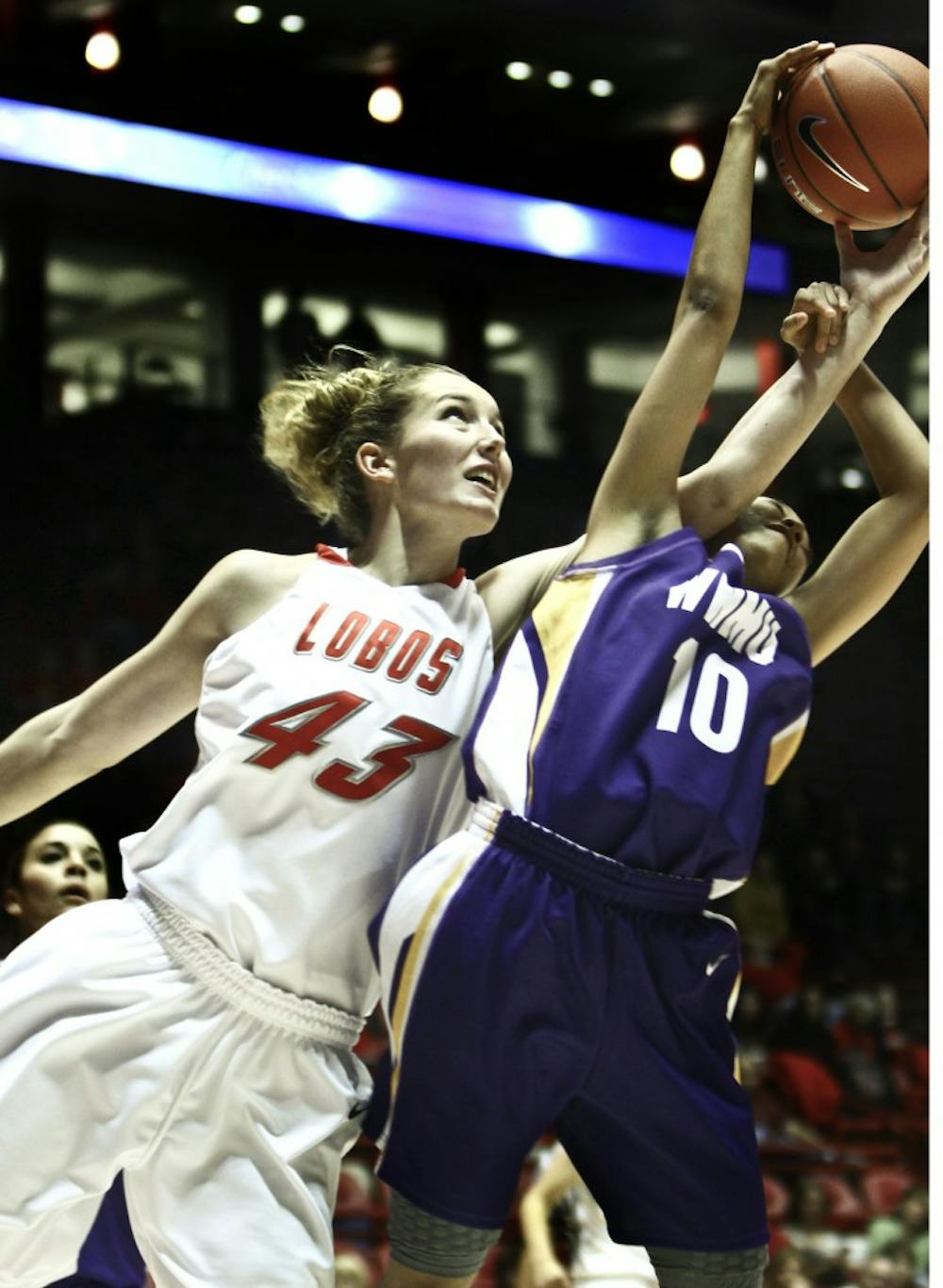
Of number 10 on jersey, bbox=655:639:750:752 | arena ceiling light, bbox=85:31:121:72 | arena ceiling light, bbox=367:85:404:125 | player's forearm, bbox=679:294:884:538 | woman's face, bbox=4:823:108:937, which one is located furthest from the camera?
arena ceiling light, bbox=367:85:404:125

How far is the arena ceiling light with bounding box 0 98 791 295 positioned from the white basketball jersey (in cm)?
487

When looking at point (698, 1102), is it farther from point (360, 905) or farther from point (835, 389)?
point (835, 389)

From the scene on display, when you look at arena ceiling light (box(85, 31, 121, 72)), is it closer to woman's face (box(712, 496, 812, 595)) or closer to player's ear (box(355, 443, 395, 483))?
player's ear (box(355, 443, 395, 483))

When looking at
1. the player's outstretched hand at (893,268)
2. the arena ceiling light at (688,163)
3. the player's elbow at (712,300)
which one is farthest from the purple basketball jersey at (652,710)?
the arena ceiling light at (688,163)

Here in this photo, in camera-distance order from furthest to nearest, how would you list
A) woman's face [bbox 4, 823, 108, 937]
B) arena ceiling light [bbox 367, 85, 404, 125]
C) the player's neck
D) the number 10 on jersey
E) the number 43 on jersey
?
arena ceiling light [bbox 367, 85, 404, 125]
woman's face [bbox 4, 823, 108, 937]
the player's neck
the number 43 on jersey
the number 10 on jersey

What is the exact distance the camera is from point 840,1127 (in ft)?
24.1

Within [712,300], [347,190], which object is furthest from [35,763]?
[347,190]

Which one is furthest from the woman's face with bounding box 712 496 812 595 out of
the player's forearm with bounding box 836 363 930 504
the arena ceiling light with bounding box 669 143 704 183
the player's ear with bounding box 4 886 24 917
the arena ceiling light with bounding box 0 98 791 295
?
the arena ceiling light with bounding box 669 143 704 183

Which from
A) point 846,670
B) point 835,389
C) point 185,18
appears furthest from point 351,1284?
point 185,18

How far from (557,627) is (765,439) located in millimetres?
478

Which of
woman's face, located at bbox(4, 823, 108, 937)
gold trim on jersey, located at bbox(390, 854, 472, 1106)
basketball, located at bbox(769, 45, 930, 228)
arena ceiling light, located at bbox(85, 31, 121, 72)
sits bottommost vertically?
woman's face, located at bbox(4, 823, 108, 937)

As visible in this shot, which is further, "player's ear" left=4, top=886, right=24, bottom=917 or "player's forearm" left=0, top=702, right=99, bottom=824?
"player's ear" left=4, top=886, right=24, bottom=917

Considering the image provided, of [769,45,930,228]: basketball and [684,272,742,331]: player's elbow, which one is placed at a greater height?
[769,45,930,228]: basketball

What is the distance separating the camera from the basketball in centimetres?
267
